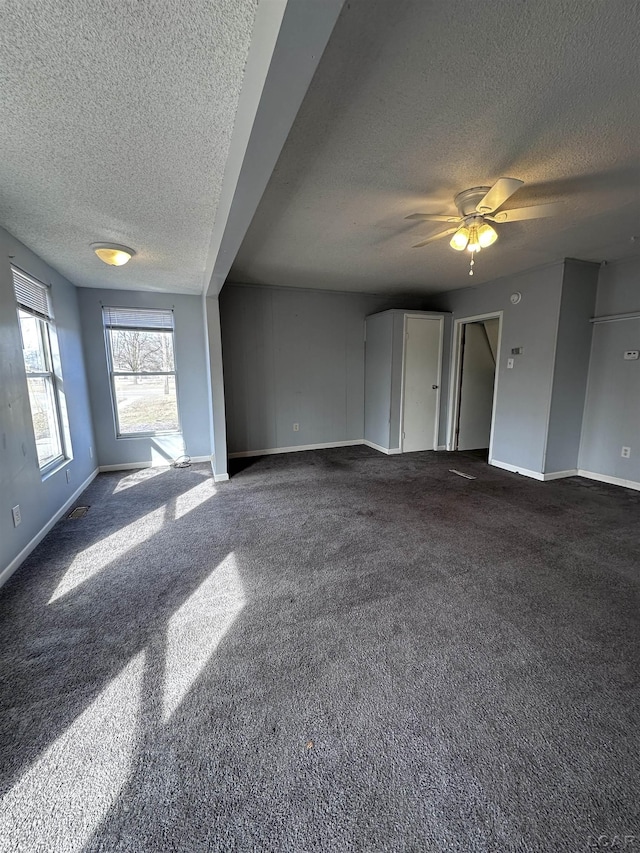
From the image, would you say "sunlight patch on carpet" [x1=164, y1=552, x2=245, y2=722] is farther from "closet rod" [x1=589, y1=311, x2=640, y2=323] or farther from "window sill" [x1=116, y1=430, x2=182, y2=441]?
"closet rod" [x1=589, y1=311, x2=640, y2=323]

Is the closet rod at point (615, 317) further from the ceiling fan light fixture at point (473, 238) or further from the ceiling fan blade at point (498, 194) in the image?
the ceiling fan blade at point (498, 194)

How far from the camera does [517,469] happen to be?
169 inches

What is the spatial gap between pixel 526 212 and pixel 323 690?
2.94 metres

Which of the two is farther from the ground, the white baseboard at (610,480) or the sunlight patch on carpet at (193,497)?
the white baseboard at (610,480)

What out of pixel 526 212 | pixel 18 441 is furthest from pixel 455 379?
pixel 18 441

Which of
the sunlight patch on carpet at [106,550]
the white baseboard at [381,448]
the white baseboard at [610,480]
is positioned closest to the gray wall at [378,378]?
the white baseboard at [381,448]

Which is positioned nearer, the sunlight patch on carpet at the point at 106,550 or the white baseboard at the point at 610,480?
the sunlight patch on carpet at the point at 106,550

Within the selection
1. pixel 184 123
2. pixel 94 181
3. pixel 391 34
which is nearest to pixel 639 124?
pixel 391 34

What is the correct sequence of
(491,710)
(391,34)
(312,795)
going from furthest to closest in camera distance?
(491,710) → (391,34) → (312,795)

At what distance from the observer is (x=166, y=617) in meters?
1.86

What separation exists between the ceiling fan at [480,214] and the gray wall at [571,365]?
68.1 inches

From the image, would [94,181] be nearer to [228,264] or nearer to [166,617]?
[228,264]

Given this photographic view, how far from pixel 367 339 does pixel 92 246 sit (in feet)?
12.5

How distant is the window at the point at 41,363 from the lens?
2.84 metres
